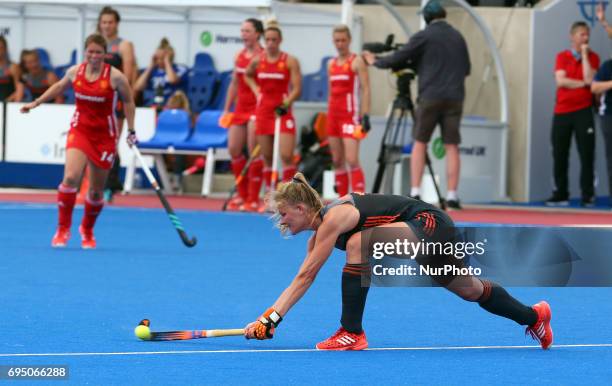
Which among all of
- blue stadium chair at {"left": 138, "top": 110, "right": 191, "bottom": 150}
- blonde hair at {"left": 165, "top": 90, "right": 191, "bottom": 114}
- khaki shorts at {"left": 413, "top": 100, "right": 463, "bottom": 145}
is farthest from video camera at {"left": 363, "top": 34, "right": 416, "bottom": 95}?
blonde hair at {"left": 165, "top": 90, "right": 191, "bottom": 114}

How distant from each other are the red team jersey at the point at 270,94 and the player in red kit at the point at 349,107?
0.48 metres

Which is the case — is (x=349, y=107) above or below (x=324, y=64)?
below

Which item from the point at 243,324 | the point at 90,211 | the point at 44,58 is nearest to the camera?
the point at 243,324

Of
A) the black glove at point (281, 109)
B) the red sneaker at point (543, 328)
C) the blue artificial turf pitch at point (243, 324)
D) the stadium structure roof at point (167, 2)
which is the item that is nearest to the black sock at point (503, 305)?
the red sneaker at point (543, 328)

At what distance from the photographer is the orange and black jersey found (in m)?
7.04

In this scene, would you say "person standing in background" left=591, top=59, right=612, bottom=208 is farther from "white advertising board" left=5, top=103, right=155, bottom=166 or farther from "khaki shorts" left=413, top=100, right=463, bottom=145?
"white advertising board" left=5, top=103, right=155, bottom=166

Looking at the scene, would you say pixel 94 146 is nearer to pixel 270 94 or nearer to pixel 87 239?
pixel 87 239

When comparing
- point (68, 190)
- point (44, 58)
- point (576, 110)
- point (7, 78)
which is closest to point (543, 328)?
point (68, 190)

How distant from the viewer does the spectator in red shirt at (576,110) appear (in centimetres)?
1792

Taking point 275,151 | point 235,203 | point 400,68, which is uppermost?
point 400,68

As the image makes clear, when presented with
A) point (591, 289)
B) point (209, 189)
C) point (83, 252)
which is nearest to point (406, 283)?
point (591, 289)

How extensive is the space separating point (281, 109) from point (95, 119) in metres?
4.36

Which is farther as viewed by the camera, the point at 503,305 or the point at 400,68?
the point at 400,68

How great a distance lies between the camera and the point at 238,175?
1703 centimetres
